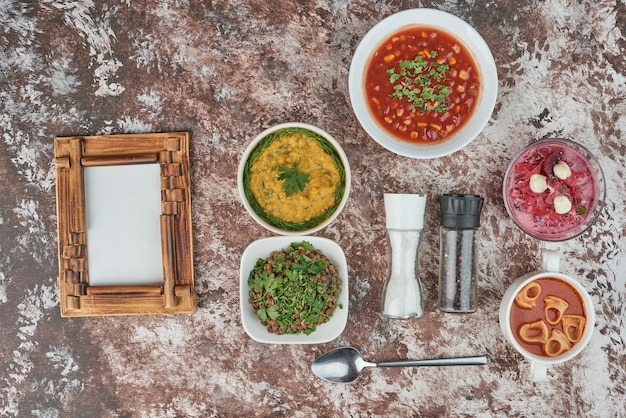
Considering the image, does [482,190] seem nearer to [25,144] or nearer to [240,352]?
[240,352]

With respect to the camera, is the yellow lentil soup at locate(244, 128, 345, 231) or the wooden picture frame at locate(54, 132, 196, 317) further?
the wooden picture frame at locate(54, 132, 196, 317)

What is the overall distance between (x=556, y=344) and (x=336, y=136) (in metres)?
1.42

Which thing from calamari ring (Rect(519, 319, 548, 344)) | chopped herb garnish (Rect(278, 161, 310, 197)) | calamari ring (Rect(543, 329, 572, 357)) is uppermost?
chopped herb garnish (Rect(278, 161, 310, 197))

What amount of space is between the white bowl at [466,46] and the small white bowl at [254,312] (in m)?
0.55

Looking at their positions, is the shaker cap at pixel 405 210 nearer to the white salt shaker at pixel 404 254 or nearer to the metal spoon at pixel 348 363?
the white salt shaker at pixel 404 254

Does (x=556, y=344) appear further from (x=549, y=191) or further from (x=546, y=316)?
(x=549, y=191)

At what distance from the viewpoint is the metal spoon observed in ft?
8.21

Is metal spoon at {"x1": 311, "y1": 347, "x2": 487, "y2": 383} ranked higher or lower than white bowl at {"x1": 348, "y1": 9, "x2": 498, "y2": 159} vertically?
lower

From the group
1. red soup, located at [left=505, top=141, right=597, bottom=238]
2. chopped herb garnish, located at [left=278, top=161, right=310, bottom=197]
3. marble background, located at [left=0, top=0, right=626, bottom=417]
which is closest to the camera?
chopped herb garnish, located at [left=278, top=161, right=310, bottom=197]

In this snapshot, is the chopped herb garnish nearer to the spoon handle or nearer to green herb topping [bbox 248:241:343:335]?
green herb topping [bbox 248:241:343:335]

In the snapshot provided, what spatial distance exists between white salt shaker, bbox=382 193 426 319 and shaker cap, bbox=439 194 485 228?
104 millimetres

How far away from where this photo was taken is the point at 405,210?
7.74ft

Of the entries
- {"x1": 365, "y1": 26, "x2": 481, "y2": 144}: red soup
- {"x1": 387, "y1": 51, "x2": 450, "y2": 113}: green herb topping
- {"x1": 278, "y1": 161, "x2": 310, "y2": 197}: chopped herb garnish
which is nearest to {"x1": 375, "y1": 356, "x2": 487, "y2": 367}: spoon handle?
{"x1": 278, "y1": 161, "x2": 310, "y2": 197}: chopped herb garnish

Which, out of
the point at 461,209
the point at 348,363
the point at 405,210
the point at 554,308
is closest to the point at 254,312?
the point at 348,363
